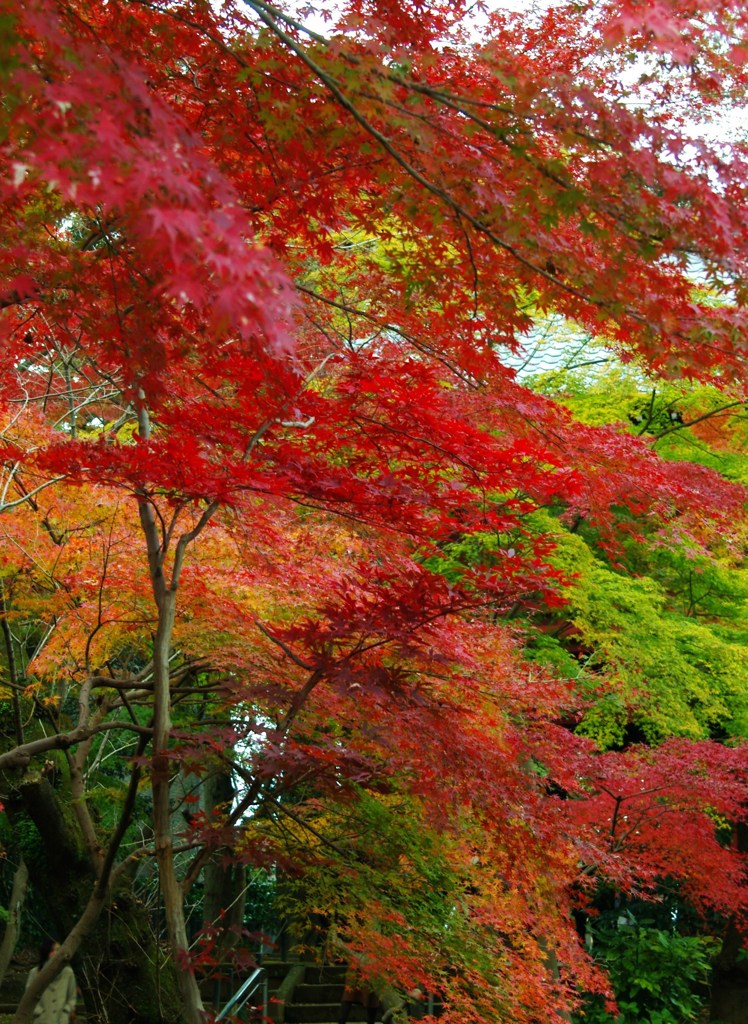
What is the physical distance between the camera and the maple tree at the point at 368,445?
2637 mm

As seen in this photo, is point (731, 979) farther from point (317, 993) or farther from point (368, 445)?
point (368, 445)

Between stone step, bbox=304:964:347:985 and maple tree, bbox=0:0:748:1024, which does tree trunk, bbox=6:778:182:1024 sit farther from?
stone step, bbox=304:964:347:985

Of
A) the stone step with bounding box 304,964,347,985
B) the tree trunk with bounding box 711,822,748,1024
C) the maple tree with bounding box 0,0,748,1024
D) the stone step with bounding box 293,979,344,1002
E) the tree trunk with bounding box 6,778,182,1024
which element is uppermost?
the maple tree with bounding box 0,0,748,1024

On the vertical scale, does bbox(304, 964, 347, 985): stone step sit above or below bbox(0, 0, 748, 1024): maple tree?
below

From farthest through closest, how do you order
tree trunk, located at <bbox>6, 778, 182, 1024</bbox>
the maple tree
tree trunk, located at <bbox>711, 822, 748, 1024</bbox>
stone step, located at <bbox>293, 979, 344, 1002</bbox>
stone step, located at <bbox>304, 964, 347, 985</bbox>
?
stone step, located at <bbox>304, 964, 347, 985</bbox> → stone step, located at <bbox>293, 979, 344, 1002</bbox> → tree trunk, located at <bbox>711, 822, 748, 1024</bbox> → tree trunk, located at <bbox>6, 778, 182, 1024</bbox> → the maple tree

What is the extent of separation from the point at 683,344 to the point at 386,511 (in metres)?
1.37

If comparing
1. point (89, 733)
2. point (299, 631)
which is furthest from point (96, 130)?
point (89, 733)

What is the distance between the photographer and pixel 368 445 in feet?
14.0

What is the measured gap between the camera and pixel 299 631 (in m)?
4.32

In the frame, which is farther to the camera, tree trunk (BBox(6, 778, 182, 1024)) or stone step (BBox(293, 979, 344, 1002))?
stone step (BBox(293, 979, 344, 1002))

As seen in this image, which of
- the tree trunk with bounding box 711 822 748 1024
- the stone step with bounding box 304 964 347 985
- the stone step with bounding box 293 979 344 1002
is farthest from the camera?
the stone step with bounding box 304 964 347 985

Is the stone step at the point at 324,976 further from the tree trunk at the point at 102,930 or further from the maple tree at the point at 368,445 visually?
the tree trunk at the point at 102,930

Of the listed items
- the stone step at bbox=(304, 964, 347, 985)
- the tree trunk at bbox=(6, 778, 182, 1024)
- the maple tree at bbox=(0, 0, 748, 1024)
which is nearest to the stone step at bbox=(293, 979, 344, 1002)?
the stone step at bbox=(304, 964, 347, 985)

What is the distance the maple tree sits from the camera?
104 inches
